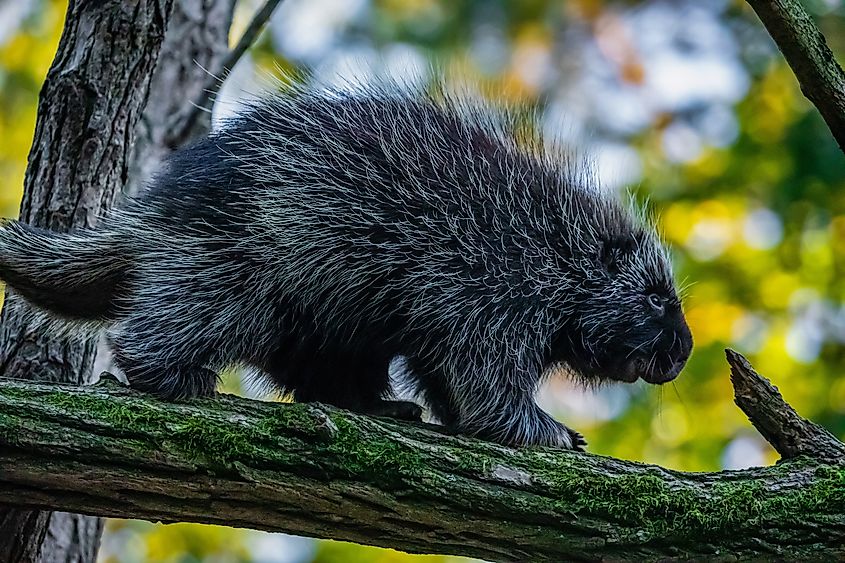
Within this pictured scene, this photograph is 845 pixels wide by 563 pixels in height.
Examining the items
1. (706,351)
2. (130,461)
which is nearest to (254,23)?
(130,461)

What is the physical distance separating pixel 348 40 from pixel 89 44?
689cm

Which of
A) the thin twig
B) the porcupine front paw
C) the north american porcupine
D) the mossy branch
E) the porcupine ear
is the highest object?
the thin twig

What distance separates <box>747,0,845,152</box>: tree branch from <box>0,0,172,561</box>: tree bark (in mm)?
2127

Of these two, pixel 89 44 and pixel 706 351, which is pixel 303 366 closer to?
pixel 89 44

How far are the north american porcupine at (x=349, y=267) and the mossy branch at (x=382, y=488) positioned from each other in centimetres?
36

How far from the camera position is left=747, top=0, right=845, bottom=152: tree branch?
2.67 m

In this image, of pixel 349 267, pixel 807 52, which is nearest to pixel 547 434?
pixel 349 267

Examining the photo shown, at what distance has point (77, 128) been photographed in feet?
11.4

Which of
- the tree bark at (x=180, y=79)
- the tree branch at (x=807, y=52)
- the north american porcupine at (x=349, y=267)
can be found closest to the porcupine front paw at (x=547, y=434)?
the north american porcupine at (x=349, y=267)

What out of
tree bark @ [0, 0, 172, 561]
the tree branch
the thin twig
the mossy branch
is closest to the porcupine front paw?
the mossy branch

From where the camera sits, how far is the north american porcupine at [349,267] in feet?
10.2

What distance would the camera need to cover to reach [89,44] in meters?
3.47

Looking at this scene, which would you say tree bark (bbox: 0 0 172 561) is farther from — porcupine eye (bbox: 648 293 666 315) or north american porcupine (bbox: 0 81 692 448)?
porcupine eye (bbox: 648 293 666 315)

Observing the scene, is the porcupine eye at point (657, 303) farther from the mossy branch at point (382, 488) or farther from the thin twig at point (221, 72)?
the thin twig at point (221, 72)
